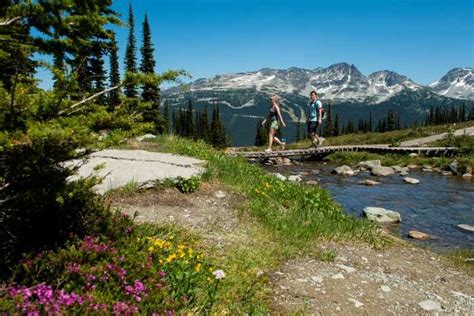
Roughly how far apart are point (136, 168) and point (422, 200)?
45.1 ft

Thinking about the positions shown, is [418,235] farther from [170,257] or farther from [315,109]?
[315,109]

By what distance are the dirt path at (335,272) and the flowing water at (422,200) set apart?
12.4 feet

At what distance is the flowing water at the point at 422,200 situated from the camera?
1282 cm

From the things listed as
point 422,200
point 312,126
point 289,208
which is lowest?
point 422,200

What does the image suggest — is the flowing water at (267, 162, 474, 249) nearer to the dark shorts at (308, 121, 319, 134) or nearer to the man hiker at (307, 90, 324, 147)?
the dark shorts at (308, 121, 319, 134)

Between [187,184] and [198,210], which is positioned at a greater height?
[187,184]

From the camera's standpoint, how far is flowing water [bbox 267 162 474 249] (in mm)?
12820

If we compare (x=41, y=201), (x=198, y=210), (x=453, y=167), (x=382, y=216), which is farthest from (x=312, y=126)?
(x=41, y=201)

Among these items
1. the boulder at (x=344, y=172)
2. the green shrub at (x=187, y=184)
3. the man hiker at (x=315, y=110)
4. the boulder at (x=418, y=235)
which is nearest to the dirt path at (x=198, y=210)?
the green shrub at (x=187, y=184)

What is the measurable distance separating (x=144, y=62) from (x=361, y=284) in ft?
183

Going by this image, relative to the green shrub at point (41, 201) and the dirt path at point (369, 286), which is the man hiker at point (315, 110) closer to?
the dirt path at point (369, 286)

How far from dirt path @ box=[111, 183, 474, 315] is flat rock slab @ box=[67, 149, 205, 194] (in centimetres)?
49

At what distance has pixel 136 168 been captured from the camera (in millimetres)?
10578

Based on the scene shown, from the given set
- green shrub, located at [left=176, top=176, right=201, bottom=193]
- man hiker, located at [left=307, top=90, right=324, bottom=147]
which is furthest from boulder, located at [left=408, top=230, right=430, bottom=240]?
man hiker, located at [left=307, top=90, right=324, bottom=147]
